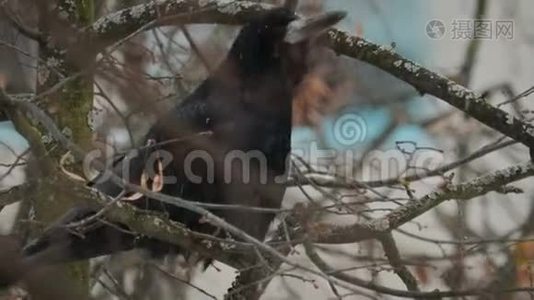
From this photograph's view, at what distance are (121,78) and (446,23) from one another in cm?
355

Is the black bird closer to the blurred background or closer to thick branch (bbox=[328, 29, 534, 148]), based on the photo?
the blurred background

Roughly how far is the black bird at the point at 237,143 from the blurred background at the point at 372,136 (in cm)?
8

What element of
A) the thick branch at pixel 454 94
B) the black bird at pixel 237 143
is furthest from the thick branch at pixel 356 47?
the black bird at pixel 237 143

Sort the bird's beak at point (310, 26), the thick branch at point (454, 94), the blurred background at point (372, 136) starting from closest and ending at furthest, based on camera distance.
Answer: the blurred background at point (372, 136) < the thick branch at point (454, 94) < the bird's beak at point (310, 26)

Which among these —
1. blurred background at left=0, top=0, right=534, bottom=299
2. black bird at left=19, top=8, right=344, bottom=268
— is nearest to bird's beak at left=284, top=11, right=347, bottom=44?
black bird at left=19, top=8, right=344, bottom=268

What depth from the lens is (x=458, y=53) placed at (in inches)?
177

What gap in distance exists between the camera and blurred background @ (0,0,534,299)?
2293 millimetres

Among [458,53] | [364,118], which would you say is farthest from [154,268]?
[458,53]

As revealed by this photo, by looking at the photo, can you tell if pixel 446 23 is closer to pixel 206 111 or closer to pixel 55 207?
pixel 206 111

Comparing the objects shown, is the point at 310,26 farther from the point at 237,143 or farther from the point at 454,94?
the point at 454,94

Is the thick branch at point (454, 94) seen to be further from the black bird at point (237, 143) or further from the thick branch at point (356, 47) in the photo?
the black bird at point (237, 143)

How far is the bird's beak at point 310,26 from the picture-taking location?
280cm

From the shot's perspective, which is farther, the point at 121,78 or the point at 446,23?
the point at 446,23

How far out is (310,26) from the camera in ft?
9.37
